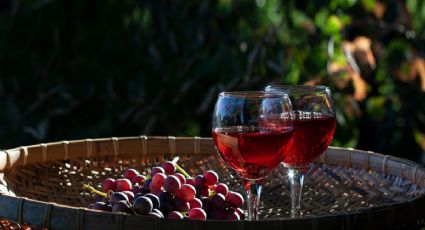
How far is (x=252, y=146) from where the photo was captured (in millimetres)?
1416

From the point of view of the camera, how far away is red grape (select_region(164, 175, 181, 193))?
1.52 m

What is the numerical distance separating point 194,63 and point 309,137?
203cm

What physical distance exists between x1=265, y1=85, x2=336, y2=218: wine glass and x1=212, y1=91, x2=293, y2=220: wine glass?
132 millimetres

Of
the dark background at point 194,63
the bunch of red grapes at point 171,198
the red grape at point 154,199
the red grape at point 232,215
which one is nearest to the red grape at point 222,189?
the bunch of red grapes at point 171,198

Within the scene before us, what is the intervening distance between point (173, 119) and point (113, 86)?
0.35 meters

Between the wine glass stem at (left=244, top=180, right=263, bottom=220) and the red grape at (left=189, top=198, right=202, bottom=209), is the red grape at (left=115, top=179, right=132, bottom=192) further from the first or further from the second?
the wine glass stem at (left=244, top=180, right=263, bottom=220)

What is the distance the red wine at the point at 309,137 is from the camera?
5.24 feet

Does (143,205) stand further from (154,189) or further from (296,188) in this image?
(296,188)

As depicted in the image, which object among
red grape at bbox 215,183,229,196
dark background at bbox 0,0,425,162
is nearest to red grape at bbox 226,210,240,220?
red grape at bbox 215,183,229,196

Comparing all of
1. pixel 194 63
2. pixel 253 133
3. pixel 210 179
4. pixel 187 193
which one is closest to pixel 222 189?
pixel 210 179

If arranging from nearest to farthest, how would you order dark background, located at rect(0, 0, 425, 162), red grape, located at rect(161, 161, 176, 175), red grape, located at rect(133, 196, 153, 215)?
red grape, located at rect(133, 196, 153, 215) < red grape, located at rect(161, 161, 176, 175) < dark background, located at rect(0, 0, 425, 162)

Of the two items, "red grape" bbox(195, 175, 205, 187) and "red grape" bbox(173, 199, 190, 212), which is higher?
"red grape" bbox(195, 175, 205, 187)

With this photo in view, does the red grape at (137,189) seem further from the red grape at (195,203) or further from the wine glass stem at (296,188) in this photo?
the wine glass stem at (296,188)

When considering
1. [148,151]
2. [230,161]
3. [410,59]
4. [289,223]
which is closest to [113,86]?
[410,59]
